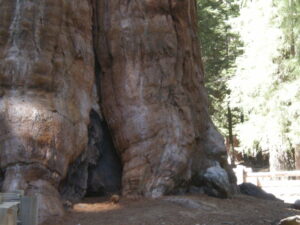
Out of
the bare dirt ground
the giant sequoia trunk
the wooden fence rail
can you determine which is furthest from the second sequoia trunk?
the wooden fence rail

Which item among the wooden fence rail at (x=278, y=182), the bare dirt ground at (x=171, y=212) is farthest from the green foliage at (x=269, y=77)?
the bare dirt ground at (x=171, y=212)

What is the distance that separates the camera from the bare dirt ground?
679cm

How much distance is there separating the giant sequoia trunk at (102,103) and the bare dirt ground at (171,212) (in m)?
0.45

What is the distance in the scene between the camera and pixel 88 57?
923 centimetres

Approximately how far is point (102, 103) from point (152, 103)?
1087 mm

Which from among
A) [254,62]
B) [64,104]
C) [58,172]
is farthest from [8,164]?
[254,62]

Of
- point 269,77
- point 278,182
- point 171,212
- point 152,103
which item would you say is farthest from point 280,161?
point 171,212

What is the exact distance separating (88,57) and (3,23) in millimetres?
1855

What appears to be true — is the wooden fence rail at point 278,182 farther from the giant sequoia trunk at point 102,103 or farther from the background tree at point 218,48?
the background tree at point 218,48

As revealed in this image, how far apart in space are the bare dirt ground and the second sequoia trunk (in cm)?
59

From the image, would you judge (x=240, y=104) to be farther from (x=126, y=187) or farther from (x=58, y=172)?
(x=58, y=172)

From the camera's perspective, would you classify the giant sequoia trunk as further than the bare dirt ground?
Yes

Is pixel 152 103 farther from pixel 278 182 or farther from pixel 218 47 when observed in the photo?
pixel 218 47

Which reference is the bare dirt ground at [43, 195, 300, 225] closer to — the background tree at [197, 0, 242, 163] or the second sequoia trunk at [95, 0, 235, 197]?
the second sequoia trunk at [95, 0, 235, 197]
